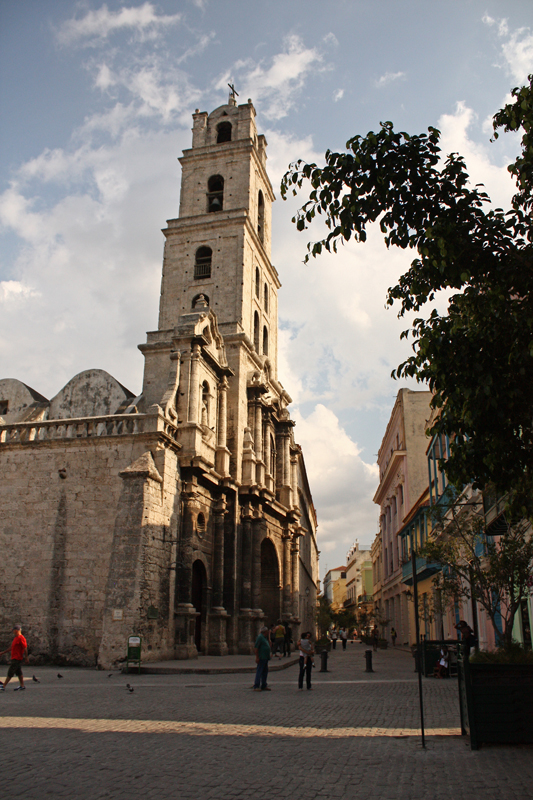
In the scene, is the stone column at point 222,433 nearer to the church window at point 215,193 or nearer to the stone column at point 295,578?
the stone column at point 295,578

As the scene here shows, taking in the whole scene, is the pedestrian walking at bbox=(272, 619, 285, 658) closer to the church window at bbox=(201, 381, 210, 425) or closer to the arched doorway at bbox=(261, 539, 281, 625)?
the arched doorway at bbox=(261, 539, 281, 625)

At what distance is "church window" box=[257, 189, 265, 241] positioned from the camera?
3506 cm

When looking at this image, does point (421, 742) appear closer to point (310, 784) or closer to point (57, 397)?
point (310, 784)

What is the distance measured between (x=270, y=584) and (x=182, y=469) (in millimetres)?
11808

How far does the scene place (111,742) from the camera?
711 cm

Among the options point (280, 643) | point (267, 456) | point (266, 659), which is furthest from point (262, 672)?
point (267, 456)

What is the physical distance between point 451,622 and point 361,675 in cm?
935

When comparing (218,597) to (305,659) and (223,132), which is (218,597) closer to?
(305,659)

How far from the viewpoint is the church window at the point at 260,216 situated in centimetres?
3506

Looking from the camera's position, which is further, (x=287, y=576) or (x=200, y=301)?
(x=287, y=576)

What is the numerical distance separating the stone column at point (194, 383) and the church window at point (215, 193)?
1244 cm

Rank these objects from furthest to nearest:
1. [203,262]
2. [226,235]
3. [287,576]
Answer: [287,576] < [203,262] < [226,235]

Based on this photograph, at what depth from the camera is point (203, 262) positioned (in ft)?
102

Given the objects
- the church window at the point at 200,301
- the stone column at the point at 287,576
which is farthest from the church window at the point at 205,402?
the stone column at the point at 287,576
